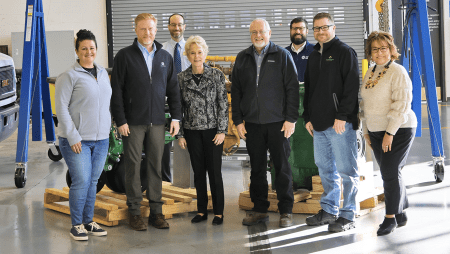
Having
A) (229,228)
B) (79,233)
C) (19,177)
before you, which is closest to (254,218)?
(229,228)

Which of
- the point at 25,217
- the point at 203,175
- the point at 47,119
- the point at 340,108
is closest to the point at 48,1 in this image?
the point at 47,119

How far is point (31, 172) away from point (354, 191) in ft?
15.6

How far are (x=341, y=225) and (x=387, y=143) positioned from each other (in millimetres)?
804

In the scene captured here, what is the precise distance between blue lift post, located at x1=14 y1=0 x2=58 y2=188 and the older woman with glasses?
13.7 ft

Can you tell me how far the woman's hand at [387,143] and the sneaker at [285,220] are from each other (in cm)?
102

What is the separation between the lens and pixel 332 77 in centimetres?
351

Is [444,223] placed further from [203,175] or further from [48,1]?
[48,1]

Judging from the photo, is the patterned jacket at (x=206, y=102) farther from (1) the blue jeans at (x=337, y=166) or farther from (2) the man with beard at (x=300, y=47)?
(2) the man with beard at (x=300, y=47)

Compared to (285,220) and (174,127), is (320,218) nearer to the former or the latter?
(285,220)

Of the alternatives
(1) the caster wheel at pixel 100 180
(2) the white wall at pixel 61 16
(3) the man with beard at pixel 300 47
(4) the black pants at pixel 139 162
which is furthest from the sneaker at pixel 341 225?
(2) the white wall at pixel 61 16

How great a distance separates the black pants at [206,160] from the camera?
388 cm

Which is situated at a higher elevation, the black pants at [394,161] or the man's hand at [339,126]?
the man's hand at [339,126]

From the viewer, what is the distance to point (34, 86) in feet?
19.8

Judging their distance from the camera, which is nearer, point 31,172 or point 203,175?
point 203,175
